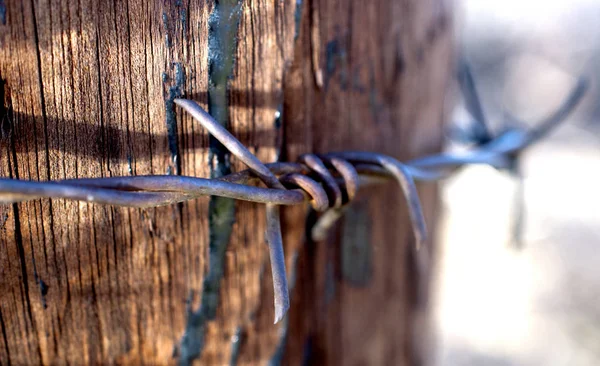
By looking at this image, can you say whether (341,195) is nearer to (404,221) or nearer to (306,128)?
(306,128)

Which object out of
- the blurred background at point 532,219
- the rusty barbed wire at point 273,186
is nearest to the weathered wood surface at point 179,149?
the rusty barbed wire at point 273,186

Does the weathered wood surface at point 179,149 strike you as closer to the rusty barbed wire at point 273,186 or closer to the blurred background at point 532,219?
the rusty barbed wire at point 273,186

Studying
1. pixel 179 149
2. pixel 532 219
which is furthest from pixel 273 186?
pixel 532 219

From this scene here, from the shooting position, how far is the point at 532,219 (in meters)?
5.39

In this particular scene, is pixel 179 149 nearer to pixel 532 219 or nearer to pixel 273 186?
pixel 273 186

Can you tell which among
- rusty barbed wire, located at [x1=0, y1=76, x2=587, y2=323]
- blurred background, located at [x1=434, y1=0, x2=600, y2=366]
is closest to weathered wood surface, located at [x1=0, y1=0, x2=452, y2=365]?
rusty barbed wire, located at [x1=0, y1=76, x2=587, y2=323]

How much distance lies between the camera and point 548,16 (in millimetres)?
8164

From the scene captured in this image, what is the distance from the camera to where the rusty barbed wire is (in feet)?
2.05

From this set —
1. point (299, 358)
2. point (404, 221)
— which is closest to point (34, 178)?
point (299, 358)

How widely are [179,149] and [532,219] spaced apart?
5273 mm

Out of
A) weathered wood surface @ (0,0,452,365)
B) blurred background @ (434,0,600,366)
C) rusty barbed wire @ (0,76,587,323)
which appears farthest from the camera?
blurred background @ (434,0,600,366)

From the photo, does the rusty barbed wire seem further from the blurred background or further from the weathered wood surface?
the blurred background

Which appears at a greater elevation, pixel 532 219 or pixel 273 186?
pixel 273 186

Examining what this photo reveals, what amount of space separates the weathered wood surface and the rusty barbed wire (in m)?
0.07
